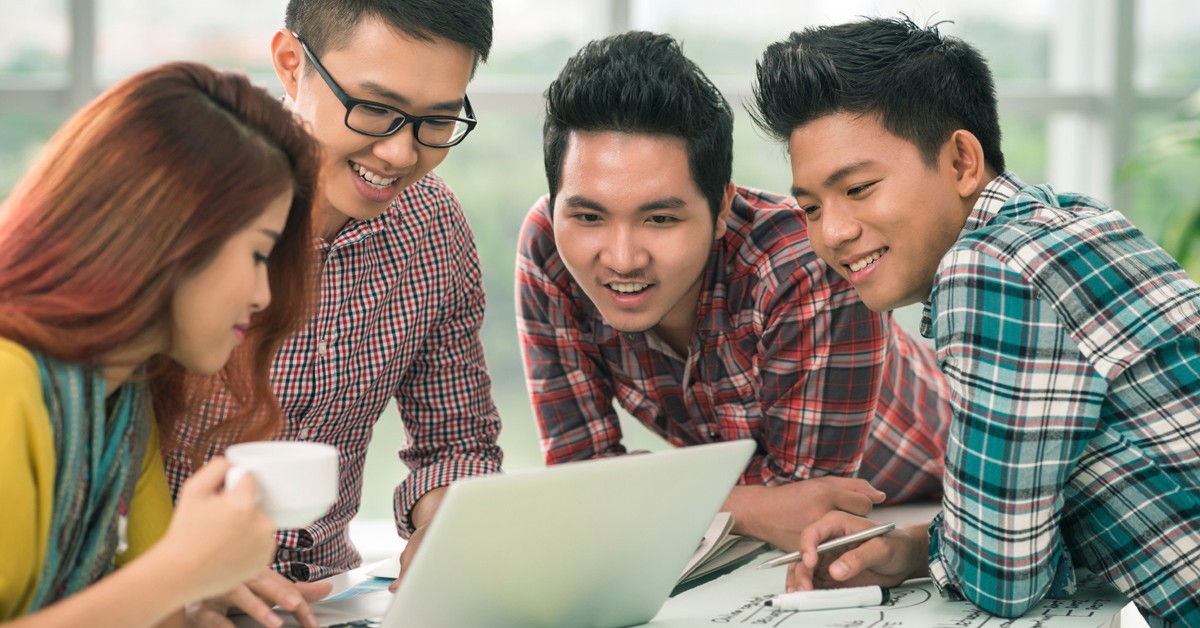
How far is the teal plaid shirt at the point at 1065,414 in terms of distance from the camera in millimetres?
1195

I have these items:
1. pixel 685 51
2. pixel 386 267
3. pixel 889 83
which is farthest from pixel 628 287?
pixel 685 51

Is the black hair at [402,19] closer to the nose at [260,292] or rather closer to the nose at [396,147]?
the nose at [396,147]

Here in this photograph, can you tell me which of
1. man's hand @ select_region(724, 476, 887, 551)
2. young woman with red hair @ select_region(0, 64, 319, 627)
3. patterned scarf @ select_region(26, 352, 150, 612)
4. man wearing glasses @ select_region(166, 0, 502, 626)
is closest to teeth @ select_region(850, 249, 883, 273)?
man's hand @ select_region(724, 476, 887, 551)

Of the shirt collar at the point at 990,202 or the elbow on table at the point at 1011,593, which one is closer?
the elbow on table at the point at 1011,593

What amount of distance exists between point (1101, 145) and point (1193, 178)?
0.46 meters

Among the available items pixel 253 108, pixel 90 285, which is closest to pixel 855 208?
pixel 253 108

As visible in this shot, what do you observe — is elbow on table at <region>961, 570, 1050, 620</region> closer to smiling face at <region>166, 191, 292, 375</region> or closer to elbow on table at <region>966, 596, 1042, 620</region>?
elbow on table at <region>966, 596, 1042, 620</region>

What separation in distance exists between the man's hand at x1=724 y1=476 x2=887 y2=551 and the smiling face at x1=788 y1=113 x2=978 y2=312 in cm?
29

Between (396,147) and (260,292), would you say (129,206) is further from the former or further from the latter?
(396,147)

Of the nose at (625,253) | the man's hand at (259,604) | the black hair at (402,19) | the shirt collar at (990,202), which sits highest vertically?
the black hair at (402,19)

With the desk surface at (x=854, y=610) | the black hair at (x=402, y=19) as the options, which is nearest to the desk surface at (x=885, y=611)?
the desk surface at (x=854, y=610)

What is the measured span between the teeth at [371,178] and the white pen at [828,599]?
77 centimetres

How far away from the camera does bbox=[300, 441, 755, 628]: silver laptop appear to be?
911 mm

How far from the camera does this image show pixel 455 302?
1.78 m
